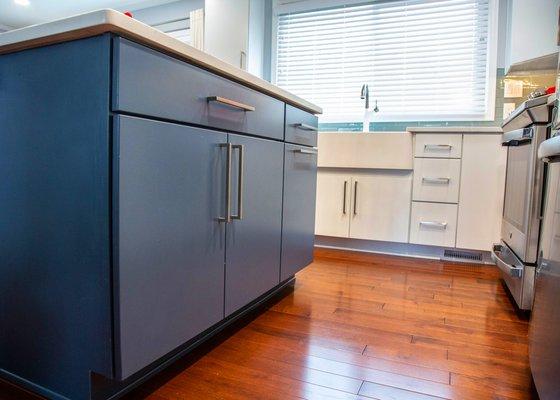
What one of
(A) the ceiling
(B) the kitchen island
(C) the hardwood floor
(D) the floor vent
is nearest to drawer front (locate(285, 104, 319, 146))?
(B) the kitchen island

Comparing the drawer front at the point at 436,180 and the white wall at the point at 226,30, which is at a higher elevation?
the white wall at the point at 226,30

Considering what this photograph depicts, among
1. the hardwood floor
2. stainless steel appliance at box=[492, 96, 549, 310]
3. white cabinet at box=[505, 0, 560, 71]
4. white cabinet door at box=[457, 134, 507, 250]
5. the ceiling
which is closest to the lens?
the hardwood floor

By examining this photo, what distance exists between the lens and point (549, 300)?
2.92ft

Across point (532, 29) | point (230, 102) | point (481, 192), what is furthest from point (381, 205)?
point (230, 102)

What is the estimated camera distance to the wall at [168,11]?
4141mm

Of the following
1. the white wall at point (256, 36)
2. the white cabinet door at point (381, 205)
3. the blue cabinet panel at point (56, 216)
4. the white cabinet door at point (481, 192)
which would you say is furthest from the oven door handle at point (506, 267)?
the white wall at point (256, 36)

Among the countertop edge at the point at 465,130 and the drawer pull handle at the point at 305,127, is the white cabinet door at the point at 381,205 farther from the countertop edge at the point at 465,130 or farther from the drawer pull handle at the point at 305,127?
the drawer pull handle at the point at 305,127

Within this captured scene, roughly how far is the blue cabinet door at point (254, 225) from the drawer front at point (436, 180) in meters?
1.49

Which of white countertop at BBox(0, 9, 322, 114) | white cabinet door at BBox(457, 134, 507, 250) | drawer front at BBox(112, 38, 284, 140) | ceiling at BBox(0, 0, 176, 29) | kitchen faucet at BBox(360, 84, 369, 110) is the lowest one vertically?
white cabinet door at BBox(457, 134, 507, 250)

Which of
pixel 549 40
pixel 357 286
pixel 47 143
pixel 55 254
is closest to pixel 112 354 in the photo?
pixel 55 254

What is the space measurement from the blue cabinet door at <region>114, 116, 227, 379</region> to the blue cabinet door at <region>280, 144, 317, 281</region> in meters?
0.54

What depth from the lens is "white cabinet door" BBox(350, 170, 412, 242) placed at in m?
2.79

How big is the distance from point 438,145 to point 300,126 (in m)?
1.34

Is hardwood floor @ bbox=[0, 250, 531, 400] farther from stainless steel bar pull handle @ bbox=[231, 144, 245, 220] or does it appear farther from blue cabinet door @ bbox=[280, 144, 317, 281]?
stainless steel bar pull handle @ bbox=[231, 144, 245, 220]
